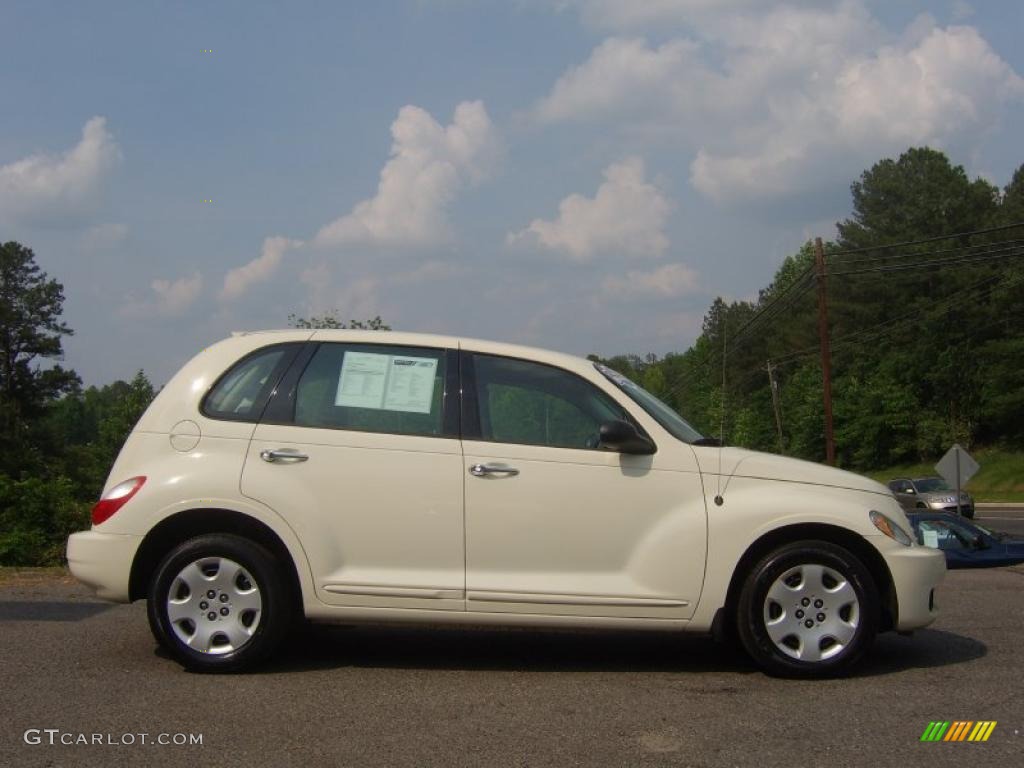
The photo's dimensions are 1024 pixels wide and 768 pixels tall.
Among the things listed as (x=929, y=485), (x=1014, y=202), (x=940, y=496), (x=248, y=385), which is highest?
(x=1014, y=202)

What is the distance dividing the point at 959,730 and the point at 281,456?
11.2ft

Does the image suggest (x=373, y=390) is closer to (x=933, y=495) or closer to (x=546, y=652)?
(x=546, y=652)

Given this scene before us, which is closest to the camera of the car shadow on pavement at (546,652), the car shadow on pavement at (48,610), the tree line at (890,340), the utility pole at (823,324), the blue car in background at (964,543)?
the car shadow on pavement at (546,652)

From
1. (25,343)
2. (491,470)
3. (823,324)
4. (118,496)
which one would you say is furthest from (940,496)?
(25,343)

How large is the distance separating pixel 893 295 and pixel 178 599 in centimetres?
7019

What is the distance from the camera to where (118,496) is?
5.65 m

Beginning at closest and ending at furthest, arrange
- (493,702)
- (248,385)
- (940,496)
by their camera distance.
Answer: (493,702), (248,385), (940,496)

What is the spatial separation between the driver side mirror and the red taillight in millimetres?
2402

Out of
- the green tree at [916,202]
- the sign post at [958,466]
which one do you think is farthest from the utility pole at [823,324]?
the green tree at [916,202]

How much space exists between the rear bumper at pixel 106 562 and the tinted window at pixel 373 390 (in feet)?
3.56

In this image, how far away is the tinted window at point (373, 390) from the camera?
574cm

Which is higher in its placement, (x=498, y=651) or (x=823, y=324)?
(x=823, y=324)

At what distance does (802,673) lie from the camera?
5.49 metres

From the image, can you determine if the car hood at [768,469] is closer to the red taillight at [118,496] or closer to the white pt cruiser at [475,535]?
the white pt cruiser at [475,535]
